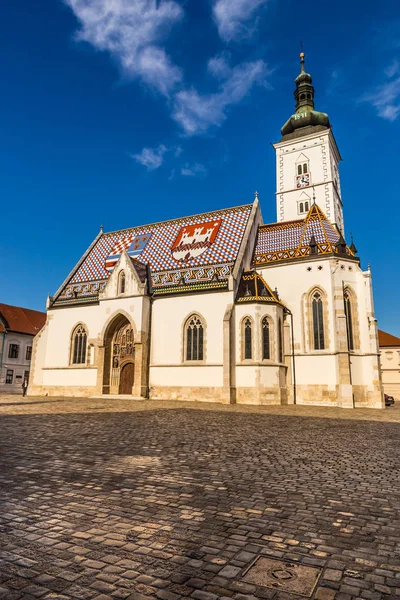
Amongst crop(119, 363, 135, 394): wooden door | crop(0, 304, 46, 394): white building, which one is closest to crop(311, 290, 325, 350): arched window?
crop(119, 363, 135, 394): wooden door

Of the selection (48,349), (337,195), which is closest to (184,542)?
(48,349)

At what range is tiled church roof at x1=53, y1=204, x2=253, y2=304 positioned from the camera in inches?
1095

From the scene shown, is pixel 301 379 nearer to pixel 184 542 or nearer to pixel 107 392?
pixel 107 392

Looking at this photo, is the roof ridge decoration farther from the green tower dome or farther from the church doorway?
the green tower dome

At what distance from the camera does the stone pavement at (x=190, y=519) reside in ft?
9.46

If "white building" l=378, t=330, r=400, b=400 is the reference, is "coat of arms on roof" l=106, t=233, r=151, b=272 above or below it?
above

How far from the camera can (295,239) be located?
2927 cm

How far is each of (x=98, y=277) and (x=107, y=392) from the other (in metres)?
9.72

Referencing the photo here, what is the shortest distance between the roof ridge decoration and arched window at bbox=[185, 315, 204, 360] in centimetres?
323

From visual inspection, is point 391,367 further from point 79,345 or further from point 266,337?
point 79,345

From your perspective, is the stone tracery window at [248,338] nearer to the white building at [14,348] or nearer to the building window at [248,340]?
the building window at [248,340]

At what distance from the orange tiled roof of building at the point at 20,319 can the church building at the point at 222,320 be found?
606 inches

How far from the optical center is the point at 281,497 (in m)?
5.11

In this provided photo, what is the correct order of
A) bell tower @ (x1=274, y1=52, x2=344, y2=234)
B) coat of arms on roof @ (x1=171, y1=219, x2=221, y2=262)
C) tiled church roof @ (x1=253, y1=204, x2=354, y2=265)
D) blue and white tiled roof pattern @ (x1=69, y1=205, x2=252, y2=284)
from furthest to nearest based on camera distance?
bell tower @ (x1=274, y1=52, x2=344, y2=234), coat of arms on roof @ (x1=171, y1=219, x2=221, y2=262), blue and white tiled roof pattern @ (x1=69, y1=205, x2=252, y2=284), tiled church roof @ (x1=253, y1=204, x2=354, y2=265)
